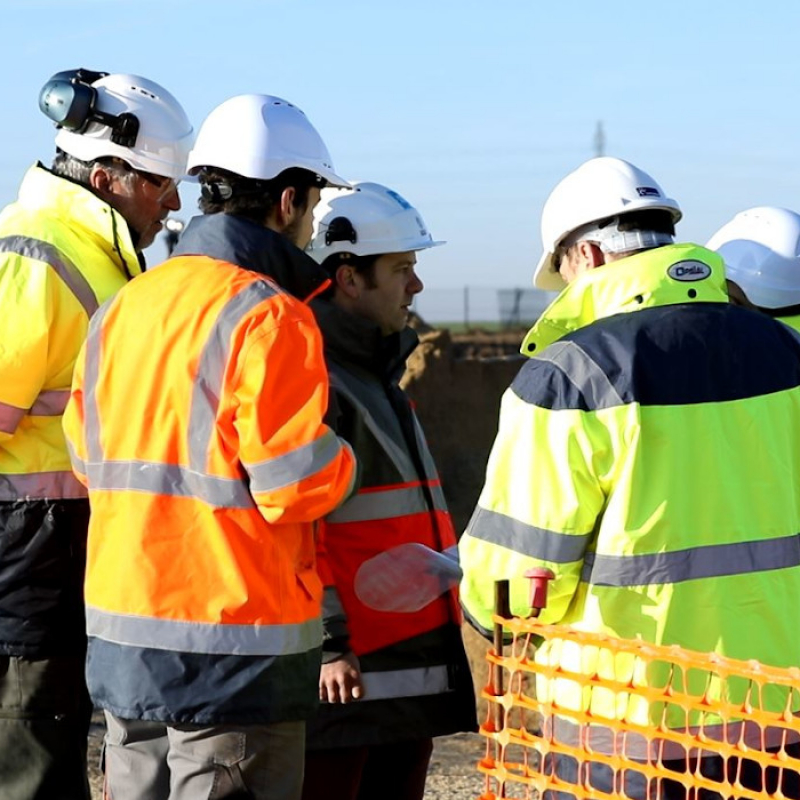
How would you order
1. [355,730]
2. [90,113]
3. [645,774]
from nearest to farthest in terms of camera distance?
[645,774] < [355,730] < [90,113]

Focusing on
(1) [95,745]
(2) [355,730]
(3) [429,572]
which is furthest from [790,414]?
(1) [95,745]

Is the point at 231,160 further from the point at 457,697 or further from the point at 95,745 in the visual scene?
the point at 95,745

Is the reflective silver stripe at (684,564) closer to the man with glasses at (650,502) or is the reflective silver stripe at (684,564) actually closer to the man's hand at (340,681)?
the man with glasses at (650,502)

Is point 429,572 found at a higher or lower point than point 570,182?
lower

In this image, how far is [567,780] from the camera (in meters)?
3.57

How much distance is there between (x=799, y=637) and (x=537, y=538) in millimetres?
638

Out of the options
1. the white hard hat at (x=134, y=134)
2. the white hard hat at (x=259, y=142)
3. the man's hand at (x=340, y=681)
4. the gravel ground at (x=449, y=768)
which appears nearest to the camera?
the white hard hat at (x=259, y=142)

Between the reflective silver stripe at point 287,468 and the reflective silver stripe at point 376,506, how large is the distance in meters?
0.78

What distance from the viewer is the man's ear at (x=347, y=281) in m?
4.68

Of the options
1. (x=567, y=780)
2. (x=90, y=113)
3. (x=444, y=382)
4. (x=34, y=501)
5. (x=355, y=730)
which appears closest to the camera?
(x=567, y=780)

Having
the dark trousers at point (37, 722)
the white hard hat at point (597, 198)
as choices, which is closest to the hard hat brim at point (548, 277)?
the white hard hat at point (597, 198)

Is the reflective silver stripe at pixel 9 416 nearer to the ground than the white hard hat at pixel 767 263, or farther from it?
nearer to the ground

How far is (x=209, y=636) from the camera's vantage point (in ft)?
11.4

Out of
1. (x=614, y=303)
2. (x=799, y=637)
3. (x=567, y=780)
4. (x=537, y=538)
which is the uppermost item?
(x=614, y=303)
